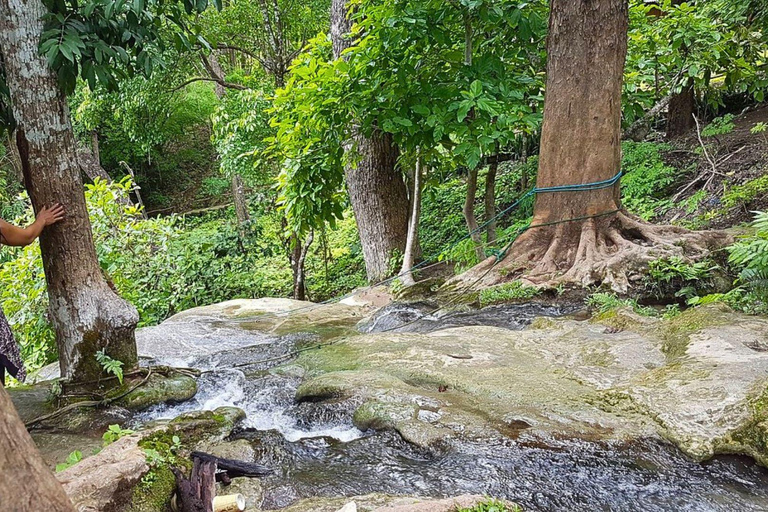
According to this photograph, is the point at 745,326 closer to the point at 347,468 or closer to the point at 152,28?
the point at 347,468

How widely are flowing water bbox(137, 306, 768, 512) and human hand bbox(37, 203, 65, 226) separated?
6.25 ft

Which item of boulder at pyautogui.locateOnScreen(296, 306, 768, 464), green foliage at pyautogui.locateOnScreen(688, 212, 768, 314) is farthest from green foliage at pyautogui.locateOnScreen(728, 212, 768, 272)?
boulder at pyautogui.locateOnScreen(296, 306, 768, 464)

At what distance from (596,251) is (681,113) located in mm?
6405

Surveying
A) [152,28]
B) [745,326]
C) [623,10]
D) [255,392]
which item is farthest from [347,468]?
[623,10]

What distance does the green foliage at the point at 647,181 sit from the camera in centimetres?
811

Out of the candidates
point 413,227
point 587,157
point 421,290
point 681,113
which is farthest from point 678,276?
point 681,113

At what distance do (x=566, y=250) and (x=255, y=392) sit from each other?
340 centimetres

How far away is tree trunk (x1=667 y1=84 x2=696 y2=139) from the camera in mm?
9883

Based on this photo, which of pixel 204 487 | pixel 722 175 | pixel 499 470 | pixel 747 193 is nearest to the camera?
pixel 204 487

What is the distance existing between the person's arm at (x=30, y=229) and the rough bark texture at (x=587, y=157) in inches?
161

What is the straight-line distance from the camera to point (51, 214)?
11.6 ft

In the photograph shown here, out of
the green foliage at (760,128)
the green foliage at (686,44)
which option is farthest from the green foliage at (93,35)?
the green foliage at (760,128)

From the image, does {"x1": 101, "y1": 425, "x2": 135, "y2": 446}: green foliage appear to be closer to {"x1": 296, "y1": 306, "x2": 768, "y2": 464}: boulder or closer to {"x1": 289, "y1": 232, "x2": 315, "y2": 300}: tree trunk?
{"x1": 296, "y1": 306, "x2": 768, "y2": 464}: boulder

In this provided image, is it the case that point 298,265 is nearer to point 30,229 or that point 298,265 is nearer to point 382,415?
point 30,229
